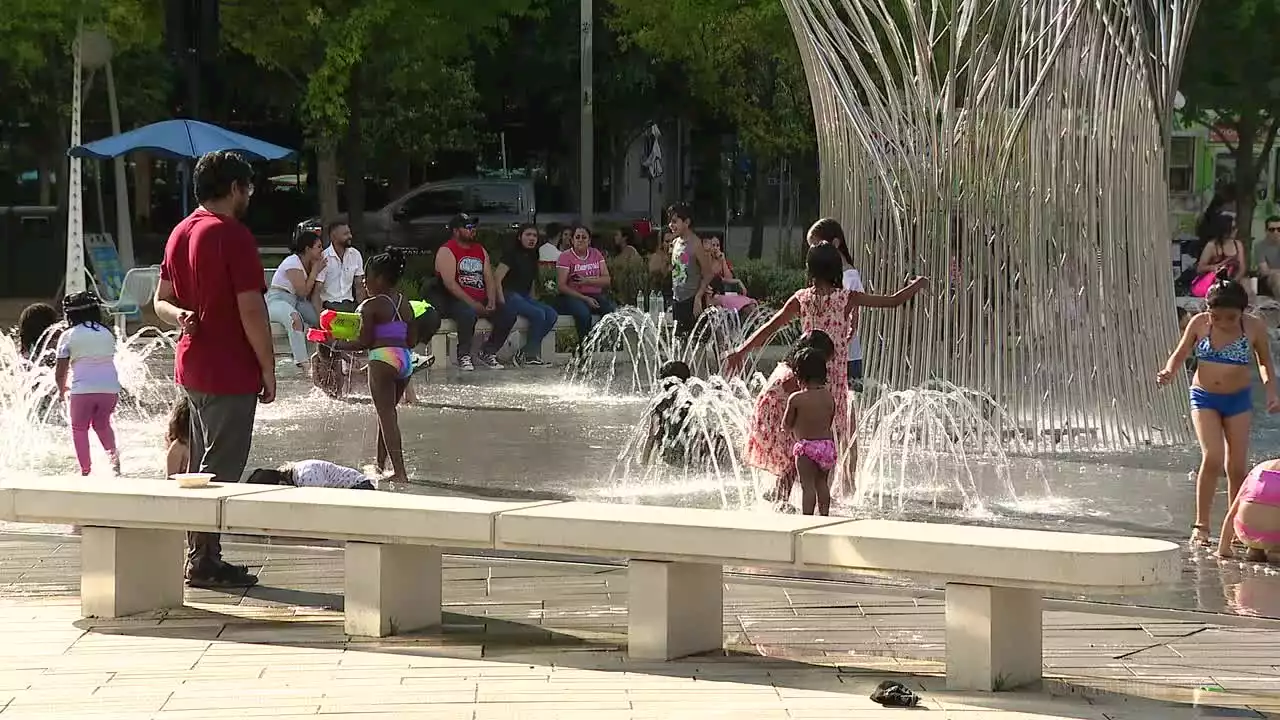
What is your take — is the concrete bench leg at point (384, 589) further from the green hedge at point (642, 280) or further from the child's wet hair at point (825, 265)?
the green hedge at point (642, 280)

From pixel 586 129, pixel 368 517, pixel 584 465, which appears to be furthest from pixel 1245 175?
pixel 368 517

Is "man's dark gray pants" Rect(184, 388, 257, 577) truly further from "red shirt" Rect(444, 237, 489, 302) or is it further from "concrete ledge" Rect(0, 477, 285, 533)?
"red shirt" Rect(444, 237, 489, 302)

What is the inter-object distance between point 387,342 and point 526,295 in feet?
23.4

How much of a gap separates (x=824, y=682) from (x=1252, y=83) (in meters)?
22.6

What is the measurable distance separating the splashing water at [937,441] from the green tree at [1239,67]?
1469cm

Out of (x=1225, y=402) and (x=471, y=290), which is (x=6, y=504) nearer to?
(x=1225, y=402)

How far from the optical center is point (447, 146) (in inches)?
1293

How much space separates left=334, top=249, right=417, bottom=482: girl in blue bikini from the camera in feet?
34.3

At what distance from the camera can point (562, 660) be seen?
20.5ft

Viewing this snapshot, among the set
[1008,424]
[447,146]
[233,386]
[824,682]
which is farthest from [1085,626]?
[447,146]

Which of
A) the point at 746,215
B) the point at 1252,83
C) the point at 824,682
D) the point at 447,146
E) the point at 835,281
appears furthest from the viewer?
the point at 746,215

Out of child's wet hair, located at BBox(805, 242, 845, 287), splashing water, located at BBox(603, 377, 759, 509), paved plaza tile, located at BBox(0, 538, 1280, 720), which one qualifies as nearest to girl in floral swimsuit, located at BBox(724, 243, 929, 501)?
child's wet hair, located at BBox(805, 242, 845, 287)

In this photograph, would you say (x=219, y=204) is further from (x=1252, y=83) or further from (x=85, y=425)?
(x=1252, y=83)

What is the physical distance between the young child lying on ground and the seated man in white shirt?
6.62 m
